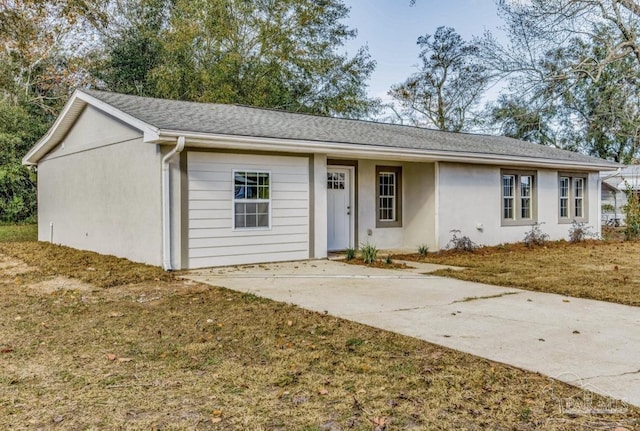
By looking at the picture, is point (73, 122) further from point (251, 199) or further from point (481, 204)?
point (481, 204)

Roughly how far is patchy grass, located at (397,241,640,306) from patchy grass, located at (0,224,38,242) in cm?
1221

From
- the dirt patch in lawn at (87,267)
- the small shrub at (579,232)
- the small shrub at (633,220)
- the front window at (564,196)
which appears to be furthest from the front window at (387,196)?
the small shrub at (633,220)

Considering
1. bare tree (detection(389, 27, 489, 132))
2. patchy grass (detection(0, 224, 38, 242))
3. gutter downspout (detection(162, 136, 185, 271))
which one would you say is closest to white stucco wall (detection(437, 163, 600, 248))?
gutter downspout (detection(162, 136, 185, 271))

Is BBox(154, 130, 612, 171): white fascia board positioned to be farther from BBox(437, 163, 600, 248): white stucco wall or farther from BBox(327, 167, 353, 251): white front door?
BBox(327, 167, 353, 251): white front door

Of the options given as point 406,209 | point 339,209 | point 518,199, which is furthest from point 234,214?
point 518,199

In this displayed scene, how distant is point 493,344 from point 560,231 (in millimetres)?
12181

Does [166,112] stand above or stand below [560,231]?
above

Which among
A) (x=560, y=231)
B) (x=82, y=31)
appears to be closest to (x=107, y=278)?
(x=560, y=231)

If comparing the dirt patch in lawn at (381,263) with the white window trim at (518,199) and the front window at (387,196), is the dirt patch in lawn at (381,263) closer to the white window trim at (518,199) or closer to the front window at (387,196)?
the front window at (387,196)

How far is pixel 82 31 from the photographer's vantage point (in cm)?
2466

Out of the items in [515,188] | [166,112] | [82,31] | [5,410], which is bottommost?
[5,410]

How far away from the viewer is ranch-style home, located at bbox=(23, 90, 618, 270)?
9.35 meters

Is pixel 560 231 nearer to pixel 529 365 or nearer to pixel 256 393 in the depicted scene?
pixel 529 365

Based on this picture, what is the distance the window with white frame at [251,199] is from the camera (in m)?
9.93
